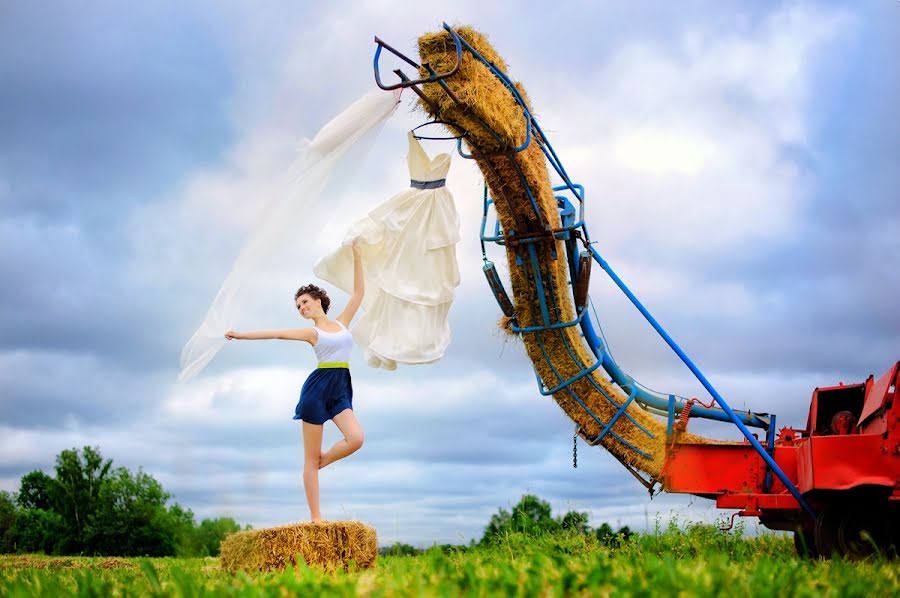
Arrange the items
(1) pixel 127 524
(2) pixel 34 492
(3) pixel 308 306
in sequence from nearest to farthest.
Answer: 1. (3) pixel 308 306
2. (1) pixel 127 524
3. (2) pixel 34 492

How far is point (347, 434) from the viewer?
650 cm

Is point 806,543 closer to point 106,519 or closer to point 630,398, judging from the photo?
point 630,398

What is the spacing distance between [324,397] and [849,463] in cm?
403

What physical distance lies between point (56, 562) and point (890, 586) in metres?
7.52

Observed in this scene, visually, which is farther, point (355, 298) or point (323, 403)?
point (355, 298)

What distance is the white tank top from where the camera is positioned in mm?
6512

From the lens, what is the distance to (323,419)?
651 cm

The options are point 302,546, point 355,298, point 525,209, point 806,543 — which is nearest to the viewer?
point 302,546

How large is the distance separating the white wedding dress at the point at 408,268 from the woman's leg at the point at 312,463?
86 cm

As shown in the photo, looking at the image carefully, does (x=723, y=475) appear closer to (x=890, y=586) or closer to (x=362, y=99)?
(x=890, y=586)

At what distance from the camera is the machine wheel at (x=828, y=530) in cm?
710

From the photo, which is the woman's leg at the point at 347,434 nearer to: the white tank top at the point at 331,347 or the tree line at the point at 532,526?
the white tank top at the point at 331,347

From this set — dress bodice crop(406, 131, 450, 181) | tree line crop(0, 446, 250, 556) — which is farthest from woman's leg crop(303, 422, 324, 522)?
tree line crop(0, 446, 250, 556)

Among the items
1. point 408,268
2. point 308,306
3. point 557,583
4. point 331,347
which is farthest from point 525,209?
point 557,583
